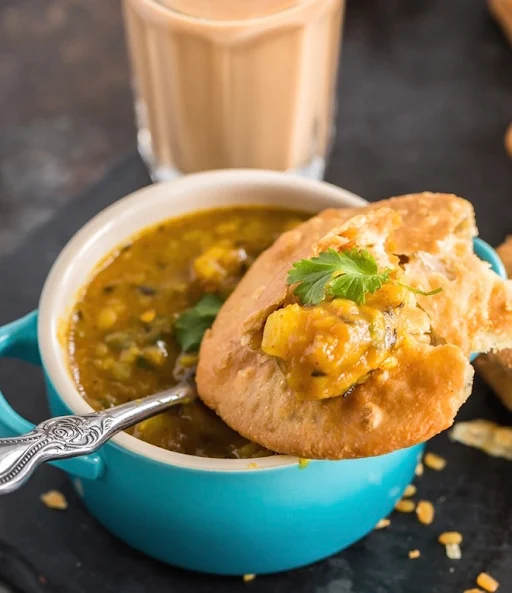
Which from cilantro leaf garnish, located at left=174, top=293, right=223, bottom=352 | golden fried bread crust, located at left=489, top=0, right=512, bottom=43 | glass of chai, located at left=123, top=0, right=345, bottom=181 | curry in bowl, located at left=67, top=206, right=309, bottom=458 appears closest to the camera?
curry in bowl, located at left=67, top=206, right=309, bottom=458

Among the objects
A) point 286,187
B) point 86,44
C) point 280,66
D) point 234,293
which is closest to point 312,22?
point 280,66

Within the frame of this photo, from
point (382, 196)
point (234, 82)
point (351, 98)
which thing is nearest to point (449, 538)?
point (382, 196)

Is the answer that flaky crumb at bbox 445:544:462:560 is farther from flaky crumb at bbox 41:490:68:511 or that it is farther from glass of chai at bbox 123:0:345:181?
glass of chai at bbox 123:0:345:181

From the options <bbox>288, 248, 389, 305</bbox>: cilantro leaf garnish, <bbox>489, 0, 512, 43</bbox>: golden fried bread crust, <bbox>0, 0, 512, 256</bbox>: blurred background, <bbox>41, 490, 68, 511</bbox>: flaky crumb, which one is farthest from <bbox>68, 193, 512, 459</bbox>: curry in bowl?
<bbox>489, 0, 512, 43</bbox>: golden fried bread crust

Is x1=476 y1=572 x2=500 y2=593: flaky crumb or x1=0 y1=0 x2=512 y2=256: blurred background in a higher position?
x1=0 y1=0 x2=512 y2=256: blurred background

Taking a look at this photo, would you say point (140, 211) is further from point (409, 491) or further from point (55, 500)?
point (409, 491)

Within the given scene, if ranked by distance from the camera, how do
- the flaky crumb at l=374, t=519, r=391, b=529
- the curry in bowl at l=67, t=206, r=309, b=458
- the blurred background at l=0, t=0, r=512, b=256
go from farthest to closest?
the blurred background at l=0, t=0, r=512, b=256 → the flaky crumb at l=374, t=519, r=391, b=529 → the curry in bowl at l=67, t=206, r=309, b=458

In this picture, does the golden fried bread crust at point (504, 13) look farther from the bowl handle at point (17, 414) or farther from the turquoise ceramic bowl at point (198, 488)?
the bowl handle at point (17, 414)

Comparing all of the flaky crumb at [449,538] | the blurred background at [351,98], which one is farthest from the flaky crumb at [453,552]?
the blurred background at [351,98]
